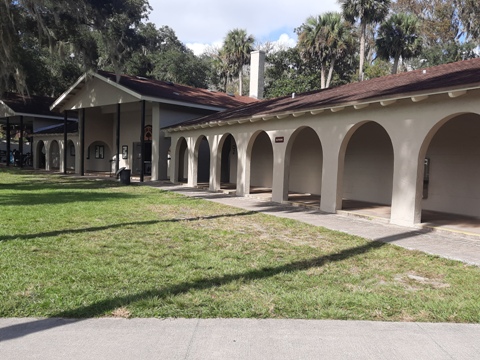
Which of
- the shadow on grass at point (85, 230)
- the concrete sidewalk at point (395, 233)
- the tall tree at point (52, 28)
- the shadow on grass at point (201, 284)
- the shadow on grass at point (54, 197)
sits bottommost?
the shadow on grass at point (201, 284)

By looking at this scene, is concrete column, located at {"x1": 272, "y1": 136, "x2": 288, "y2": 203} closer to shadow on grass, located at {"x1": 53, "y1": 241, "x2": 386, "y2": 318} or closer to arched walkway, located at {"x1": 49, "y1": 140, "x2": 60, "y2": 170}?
shadow on grass, located at {"x1": 53, "y1": 241, "x2": 386, "y2": 318}

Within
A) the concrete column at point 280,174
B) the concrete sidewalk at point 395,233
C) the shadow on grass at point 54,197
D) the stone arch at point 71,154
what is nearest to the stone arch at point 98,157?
the stone arch at point 71,154

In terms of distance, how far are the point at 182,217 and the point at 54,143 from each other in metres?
27.7

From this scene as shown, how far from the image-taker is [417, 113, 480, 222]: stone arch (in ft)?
35.7

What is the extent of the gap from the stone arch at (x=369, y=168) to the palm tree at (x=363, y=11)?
66.2 feet

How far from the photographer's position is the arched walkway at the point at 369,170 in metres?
13.4

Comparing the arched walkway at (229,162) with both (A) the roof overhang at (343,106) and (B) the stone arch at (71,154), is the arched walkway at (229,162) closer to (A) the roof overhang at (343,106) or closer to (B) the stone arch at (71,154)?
(A) the roof overhang at (343,106)

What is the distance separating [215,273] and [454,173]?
865 cm

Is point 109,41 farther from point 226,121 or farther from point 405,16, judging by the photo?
point 405,16

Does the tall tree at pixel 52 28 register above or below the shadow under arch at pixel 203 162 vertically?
above

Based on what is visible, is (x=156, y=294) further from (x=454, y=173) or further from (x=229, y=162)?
(x=229, y=162)

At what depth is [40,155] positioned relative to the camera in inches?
1346

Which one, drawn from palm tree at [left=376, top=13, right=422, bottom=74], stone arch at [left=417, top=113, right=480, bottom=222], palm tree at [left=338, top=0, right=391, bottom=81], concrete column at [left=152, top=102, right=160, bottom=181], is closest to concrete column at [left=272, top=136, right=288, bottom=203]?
stone arch at [left=417, top=113, right=480, bottom=222]

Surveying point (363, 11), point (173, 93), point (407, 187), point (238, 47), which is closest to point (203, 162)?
point (173, 93)
